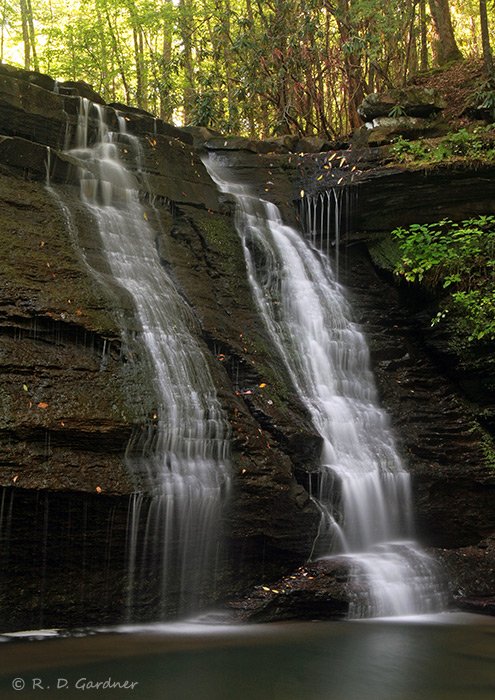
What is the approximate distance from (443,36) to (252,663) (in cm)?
1664

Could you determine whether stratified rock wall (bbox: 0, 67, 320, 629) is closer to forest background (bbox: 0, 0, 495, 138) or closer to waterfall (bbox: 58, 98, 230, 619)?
waterfall (bbox: 58, 98, 230, 619)

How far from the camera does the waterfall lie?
5.79 m

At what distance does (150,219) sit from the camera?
9.29m

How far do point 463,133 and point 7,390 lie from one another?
8844mm

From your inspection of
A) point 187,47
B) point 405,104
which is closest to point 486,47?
point 405,104

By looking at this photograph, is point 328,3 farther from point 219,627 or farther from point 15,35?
point 219,627

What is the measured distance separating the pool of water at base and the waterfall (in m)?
0.43

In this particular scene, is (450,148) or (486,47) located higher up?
(486,47)

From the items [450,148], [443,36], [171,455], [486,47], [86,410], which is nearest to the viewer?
[86,410]

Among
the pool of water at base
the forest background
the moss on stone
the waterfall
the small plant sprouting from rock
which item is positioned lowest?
the pool of water at base

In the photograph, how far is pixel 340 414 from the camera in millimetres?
8617

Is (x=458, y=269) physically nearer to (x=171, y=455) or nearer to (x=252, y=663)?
(x=171, y=455)

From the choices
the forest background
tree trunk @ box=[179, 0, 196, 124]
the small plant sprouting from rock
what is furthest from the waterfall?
tree trunk @ box=[179, 0, 196, 124]

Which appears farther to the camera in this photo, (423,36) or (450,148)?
(423,36)
